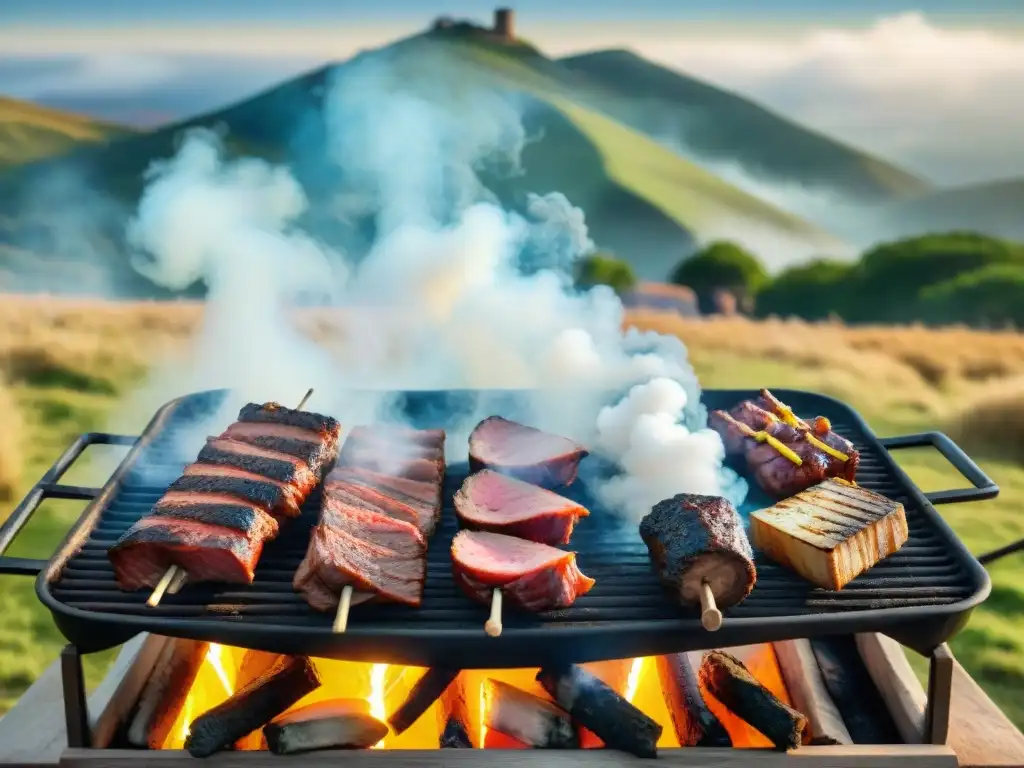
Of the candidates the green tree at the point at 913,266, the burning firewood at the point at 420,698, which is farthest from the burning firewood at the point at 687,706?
the green tree at the point at 913,266

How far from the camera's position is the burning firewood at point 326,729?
9.95ft

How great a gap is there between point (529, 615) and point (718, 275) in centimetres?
1065

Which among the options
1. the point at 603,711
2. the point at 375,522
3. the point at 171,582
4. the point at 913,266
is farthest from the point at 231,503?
the point at 913,266

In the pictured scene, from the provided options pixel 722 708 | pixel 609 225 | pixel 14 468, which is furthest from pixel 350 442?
pixel 609 225

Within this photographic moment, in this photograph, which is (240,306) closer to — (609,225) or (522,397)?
(522,397)

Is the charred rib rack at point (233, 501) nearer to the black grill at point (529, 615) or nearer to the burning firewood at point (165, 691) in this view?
the black grill at point (529, 615)

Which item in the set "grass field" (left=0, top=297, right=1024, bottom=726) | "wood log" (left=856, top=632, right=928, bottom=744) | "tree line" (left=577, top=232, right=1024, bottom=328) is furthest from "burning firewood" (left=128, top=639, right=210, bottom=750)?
"tree line" (left=577, top=232, right=1024, bottom=328)

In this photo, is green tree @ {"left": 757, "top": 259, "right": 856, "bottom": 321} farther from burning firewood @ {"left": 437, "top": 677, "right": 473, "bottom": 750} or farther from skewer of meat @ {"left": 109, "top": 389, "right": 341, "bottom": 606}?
burning firewood @ {"left": 437, "top": 677, "right": 473, "bottom": 750}

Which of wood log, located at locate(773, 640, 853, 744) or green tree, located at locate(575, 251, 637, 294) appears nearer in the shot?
wood log, located at locate(773, 640, 853, 744)

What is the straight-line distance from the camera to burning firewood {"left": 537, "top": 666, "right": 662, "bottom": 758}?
297 cm

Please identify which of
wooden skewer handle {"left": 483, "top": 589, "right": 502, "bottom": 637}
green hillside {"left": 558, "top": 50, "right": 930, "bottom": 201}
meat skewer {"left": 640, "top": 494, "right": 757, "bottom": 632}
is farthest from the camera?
green hillside {"left": 558, "top": 50, "right": 930, "bottom": 201}

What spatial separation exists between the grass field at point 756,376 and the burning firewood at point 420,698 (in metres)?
4.26

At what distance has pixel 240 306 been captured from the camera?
5.41 m

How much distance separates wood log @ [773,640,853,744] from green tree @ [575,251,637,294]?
28.9ft
